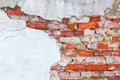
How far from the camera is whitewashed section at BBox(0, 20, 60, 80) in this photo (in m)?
2.90

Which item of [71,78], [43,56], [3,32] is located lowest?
[71,78]

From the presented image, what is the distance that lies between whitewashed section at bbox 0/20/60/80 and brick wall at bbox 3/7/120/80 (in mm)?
74

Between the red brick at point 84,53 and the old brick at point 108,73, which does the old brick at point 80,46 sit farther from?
the old brick at point 108,73

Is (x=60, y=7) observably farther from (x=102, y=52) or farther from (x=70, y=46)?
(x=102, y=52)

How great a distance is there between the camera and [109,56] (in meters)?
3.03

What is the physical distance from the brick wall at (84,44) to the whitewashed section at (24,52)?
74 millimetres

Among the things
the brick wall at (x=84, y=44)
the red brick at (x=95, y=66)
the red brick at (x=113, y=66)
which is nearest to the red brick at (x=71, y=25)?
the brick wall at (x=84, y=44)

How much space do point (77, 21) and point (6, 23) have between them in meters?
0.72

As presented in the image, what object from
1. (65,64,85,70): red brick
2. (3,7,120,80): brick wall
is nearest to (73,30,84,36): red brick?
(3,7,120,80): brick wall

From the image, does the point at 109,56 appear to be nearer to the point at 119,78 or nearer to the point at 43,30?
the point at 119,78

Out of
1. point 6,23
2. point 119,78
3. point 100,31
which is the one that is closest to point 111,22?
point 100,31

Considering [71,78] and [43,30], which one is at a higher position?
[43,30]

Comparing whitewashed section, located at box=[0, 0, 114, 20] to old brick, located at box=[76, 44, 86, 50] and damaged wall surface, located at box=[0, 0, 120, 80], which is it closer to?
damaged wall surface, located at box=[0, 0, 120, 80]

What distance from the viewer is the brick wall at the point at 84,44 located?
118 inches
